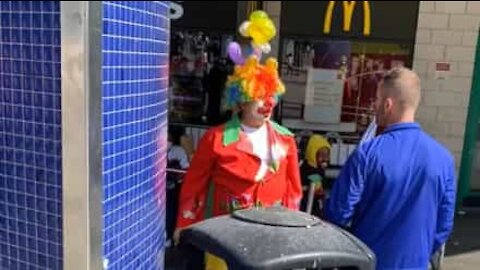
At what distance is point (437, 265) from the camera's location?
3.25 m

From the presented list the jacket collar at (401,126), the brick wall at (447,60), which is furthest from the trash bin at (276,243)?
the brick wall at (447,60)

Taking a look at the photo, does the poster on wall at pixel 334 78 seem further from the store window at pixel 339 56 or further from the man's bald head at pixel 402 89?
the man's bald head at pixel 402 89

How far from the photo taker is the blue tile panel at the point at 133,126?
190cm

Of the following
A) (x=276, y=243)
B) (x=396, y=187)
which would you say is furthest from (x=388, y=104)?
(x=276, y=243)

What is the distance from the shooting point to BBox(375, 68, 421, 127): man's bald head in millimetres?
2734

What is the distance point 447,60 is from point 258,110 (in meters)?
3.64

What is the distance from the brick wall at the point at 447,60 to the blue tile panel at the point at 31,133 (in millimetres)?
4772

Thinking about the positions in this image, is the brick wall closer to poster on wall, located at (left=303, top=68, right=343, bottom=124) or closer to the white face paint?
poster on wall, located at (left=303, top=68, right=343, bottom=124)

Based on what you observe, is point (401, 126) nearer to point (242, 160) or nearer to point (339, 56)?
point (242, 160)

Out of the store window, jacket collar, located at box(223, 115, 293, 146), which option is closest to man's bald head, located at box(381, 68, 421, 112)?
jacket collar, located at box(223, 115, 293, 146)

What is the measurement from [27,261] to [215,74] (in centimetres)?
436

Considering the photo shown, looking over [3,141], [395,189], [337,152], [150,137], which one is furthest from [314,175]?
[3,141]

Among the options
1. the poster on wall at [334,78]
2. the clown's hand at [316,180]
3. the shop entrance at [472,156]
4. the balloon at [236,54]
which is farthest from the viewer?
the shop entrance at [472,156]

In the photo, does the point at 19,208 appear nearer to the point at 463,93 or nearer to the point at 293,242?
the point at 293,242
